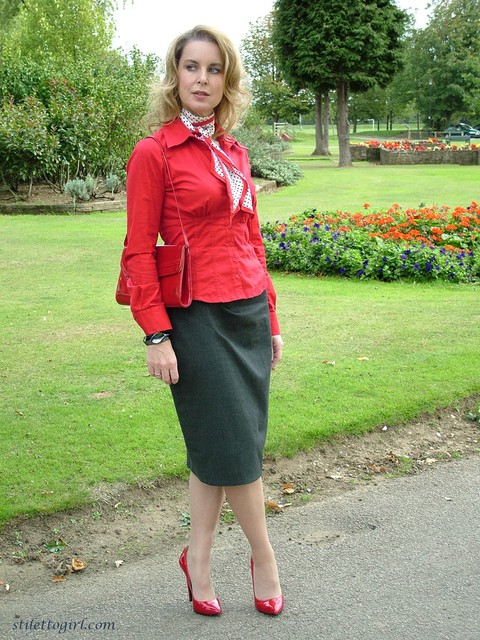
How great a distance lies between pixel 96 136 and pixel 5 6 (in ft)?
41.4

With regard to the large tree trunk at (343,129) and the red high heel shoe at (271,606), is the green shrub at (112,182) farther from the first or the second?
the large tree trunk at (343,129)

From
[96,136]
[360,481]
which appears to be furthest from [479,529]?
[96,136]

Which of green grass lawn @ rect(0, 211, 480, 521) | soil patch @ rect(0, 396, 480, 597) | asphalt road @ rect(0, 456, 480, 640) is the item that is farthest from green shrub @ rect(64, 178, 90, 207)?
asphalt road @ rect(0, 456, 480, 640)

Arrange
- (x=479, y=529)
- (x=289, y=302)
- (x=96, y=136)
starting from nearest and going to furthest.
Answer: (x=479, y=529) < (x=289, y=302) < (x=96, y=136)

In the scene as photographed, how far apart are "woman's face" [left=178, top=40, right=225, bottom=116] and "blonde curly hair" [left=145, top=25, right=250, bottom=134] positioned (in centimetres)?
2

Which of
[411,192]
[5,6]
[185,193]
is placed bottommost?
[411,192]

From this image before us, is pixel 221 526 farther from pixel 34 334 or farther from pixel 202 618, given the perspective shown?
pixel 34 334

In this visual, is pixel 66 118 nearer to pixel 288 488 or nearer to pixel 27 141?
pixel 27 141

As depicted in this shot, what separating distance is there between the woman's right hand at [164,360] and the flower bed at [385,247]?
690 cm

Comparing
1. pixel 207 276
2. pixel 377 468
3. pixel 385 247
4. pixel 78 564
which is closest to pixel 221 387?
pixel 207 276

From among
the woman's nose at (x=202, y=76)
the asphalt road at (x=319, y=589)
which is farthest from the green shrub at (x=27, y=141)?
the woman's nose at (x=202, y=76)

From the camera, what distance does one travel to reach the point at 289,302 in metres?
8.27

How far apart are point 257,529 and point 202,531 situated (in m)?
0.21

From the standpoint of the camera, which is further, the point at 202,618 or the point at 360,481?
the point at 360,481
